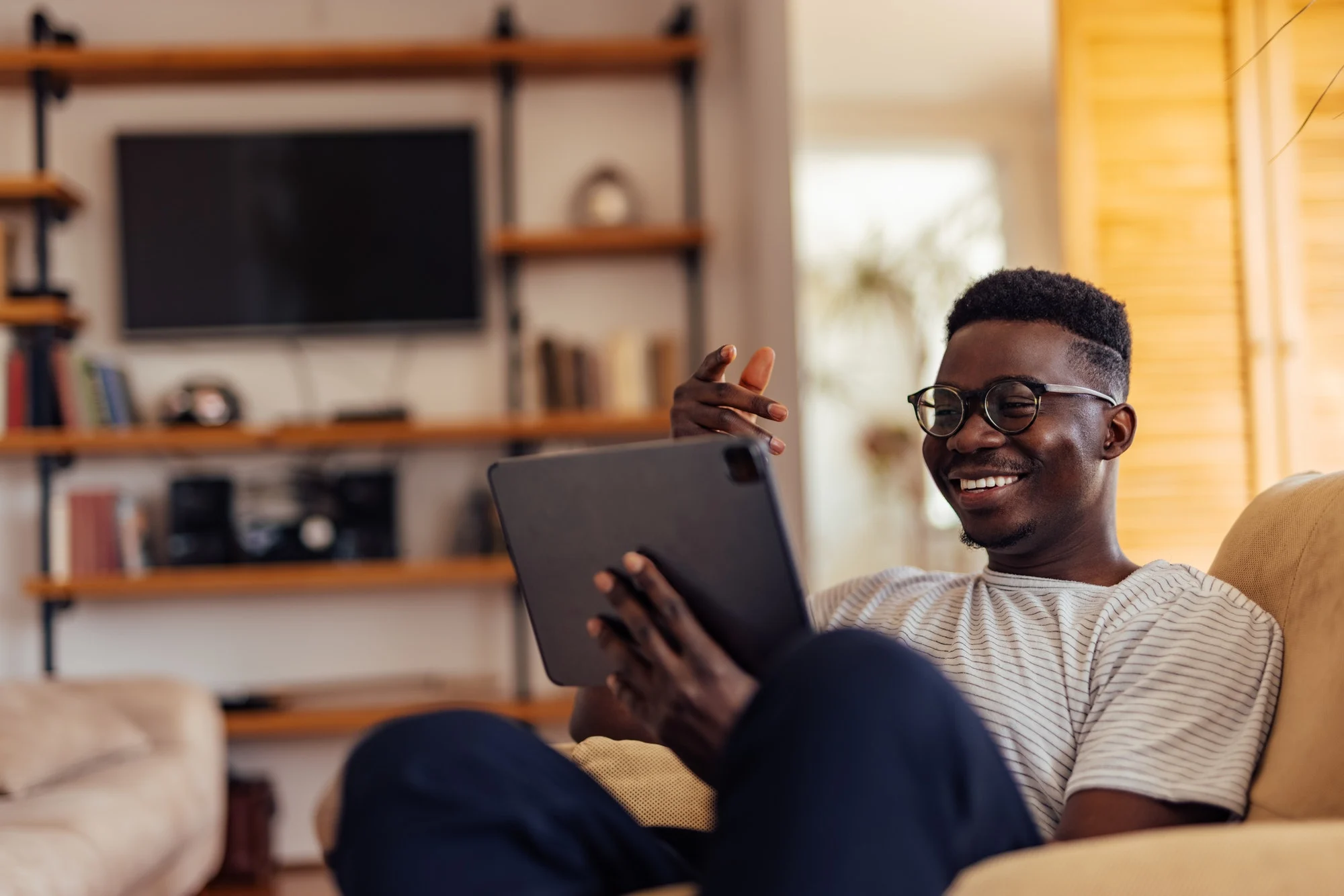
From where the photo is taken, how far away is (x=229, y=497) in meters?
3.48

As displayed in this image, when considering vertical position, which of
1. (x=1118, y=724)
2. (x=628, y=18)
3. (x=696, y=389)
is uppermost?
(x=628, y=18)

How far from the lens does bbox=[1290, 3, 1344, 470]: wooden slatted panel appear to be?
2781 millimetres

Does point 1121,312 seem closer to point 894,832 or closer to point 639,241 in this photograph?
point 894,832

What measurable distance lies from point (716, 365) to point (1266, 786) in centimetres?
65

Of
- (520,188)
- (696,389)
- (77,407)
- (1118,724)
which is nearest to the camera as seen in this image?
(1118,724)

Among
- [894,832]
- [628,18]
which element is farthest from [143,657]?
[894,832]

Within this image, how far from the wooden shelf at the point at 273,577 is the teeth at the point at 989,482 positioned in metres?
2.11

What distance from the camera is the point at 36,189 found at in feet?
11.2

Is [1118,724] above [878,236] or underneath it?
underneath

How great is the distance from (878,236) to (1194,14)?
1.22 metres

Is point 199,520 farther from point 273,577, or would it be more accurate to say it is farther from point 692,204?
point 692,204

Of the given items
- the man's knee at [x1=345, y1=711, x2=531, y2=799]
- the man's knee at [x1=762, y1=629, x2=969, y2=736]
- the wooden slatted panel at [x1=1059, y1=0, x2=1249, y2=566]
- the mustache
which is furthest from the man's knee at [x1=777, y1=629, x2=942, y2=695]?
the wooden slatted panel at [x1=1059, y1=0, x2=1249, y2=566]

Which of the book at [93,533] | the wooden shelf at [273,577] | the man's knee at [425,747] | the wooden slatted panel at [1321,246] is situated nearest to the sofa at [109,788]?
the wooden shelf at [273,577]

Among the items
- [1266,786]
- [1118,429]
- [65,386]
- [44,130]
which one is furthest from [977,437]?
[44,130]
